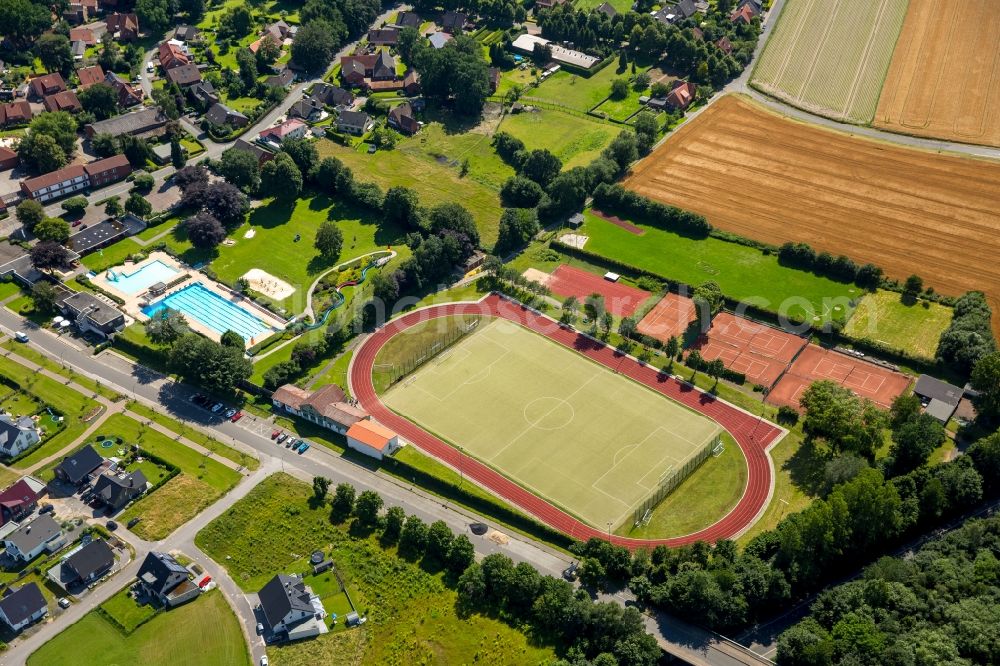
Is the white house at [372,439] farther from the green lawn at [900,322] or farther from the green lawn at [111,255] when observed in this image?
the green lawn at [900,322]

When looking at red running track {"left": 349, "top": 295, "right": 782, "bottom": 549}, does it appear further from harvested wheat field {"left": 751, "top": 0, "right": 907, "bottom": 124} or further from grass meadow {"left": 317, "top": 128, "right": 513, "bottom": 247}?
harvested wheat field {"left": 751, "top": 0, "right": 907, "bottom": 124}

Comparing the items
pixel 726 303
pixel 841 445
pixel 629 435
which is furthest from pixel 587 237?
pixel 841 445

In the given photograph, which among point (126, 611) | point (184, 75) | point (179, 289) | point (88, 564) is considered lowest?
point (126, 611)

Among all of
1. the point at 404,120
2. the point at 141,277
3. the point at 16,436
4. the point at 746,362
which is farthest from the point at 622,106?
the point at 16,436

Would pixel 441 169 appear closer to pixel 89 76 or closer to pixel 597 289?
pixel 597 289

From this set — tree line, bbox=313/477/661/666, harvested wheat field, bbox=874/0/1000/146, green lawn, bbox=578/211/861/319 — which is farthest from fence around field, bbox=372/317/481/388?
harvested wheat field, bbox=874/0/1000/146

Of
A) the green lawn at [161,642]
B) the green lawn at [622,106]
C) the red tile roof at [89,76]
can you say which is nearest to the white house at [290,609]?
the green lawn at [161,642]
